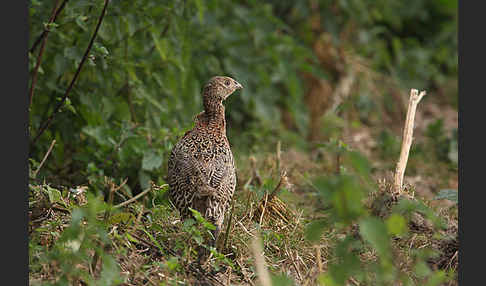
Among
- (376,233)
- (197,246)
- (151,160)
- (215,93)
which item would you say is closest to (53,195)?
(197,246)

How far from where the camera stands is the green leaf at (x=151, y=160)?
530 centimetres

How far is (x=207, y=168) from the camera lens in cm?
442

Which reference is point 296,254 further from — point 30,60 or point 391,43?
point 391,43

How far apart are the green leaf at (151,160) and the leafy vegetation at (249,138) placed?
0.02m

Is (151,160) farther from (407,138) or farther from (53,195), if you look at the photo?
(407,138)

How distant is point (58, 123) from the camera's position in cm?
550

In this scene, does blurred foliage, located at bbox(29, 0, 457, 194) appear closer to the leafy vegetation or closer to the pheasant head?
the leafy vegetation

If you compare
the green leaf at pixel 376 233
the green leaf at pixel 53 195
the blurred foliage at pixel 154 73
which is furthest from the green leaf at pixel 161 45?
the green leaf at pixel 376 233

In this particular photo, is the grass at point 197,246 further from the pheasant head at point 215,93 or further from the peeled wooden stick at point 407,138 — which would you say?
the pheasant head at point 215,93

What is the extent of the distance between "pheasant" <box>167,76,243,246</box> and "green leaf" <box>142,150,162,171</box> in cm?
59

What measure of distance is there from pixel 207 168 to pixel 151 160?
1076 mm

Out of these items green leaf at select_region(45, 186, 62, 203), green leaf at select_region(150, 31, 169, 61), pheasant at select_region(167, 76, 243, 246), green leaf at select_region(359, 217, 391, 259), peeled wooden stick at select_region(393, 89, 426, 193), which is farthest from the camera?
green leaf at select_region(150, 31, 169, 61)

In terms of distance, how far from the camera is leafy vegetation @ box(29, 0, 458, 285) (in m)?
3.39

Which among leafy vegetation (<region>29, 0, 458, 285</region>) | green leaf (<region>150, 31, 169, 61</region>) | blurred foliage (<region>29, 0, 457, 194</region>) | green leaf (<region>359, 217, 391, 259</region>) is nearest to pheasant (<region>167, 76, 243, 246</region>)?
leafy vegetation (<region>29, 0, 458, 285</region>)
